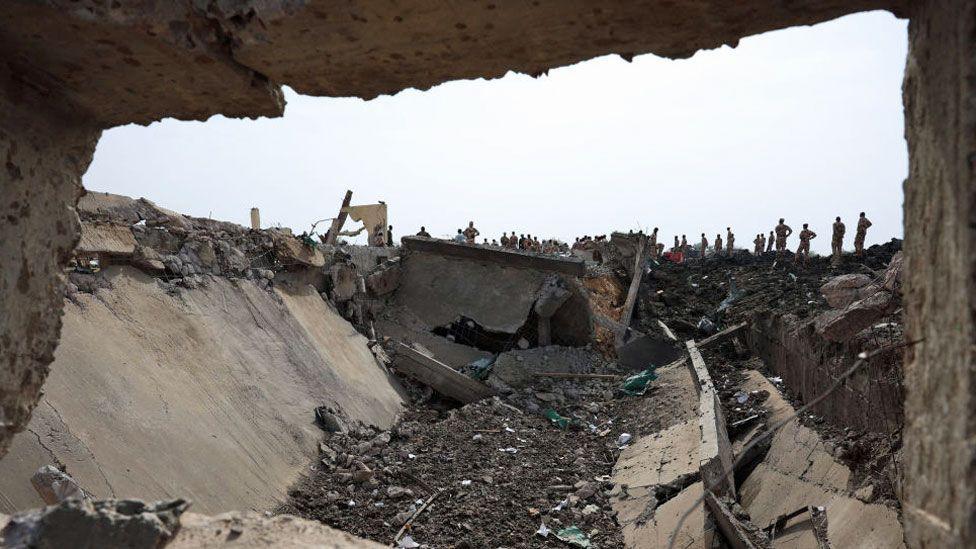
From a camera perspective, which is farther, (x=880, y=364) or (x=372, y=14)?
(x=880, y=364)

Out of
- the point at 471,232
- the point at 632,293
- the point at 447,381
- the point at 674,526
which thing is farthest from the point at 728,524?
the point at 471,232

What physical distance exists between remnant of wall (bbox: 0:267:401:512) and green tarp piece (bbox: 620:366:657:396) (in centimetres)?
374

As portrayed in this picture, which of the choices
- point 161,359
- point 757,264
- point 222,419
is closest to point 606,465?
point 222,419

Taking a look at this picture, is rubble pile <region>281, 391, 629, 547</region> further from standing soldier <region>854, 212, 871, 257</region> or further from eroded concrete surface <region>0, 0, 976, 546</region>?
standing soldier <region>854, 212, 871, 257</region>

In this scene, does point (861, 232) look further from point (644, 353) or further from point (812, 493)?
point (812, 493)

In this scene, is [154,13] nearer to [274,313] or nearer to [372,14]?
[372,14]

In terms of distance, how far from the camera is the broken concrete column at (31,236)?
269 cm

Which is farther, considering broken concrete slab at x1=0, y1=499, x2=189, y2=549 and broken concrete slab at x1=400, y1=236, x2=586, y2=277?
broken concrete slab at x1=400, y1=236, x2=586, y2=277

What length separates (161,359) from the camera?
6012mm

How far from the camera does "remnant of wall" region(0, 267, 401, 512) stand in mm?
4547

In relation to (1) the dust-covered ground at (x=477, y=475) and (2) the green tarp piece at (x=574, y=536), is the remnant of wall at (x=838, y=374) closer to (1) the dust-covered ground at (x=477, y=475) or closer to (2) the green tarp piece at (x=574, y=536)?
(1) the dust-covered ground at (x=477, y=475)

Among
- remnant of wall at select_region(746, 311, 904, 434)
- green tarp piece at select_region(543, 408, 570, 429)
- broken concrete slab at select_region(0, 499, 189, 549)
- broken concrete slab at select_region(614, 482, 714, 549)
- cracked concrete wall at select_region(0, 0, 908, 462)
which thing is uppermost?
cracked concrete wall at select_region(0, 0, 908, 462)

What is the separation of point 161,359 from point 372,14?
502 centimetres

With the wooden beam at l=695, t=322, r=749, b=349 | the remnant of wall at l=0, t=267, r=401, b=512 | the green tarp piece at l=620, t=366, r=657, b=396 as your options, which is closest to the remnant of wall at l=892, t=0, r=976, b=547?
the remnant of wall at l=0, t=267, r=401, b=512
